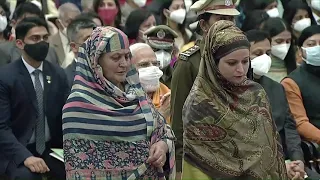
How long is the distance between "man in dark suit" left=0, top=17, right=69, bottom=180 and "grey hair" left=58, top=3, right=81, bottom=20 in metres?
2.71

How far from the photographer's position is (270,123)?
473 cm

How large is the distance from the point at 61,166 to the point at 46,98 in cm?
57

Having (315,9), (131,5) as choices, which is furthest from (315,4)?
(131,5)

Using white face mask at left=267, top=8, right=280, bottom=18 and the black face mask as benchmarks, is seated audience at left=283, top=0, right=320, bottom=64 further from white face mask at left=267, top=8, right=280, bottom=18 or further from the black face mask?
the black face mask

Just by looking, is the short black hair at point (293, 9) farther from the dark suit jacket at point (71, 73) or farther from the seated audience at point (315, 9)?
the dark suit jacket at point (71, 73)

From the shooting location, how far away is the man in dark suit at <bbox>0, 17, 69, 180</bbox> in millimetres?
6016

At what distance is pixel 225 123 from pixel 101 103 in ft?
2.47

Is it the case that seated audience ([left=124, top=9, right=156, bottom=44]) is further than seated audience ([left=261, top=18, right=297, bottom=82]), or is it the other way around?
seated audience ([left=124, top=9, right=156, bottom=44])

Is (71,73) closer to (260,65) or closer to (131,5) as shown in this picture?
(260,65)

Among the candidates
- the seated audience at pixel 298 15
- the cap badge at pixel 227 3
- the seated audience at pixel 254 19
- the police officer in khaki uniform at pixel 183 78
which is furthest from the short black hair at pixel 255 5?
the police officer in khaki uniform at pixel 183 78

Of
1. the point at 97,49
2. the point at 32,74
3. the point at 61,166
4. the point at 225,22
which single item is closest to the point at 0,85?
the point at 32,74

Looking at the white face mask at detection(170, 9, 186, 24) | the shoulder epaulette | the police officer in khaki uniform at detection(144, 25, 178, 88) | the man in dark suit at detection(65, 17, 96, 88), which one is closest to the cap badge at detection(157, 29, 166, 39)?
the police officer in khaki uniform at detection(144, 25, 178, 88)

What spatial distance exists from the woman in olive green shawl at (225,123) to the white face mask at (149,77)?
3.96ft

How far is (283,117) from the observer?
643cm
